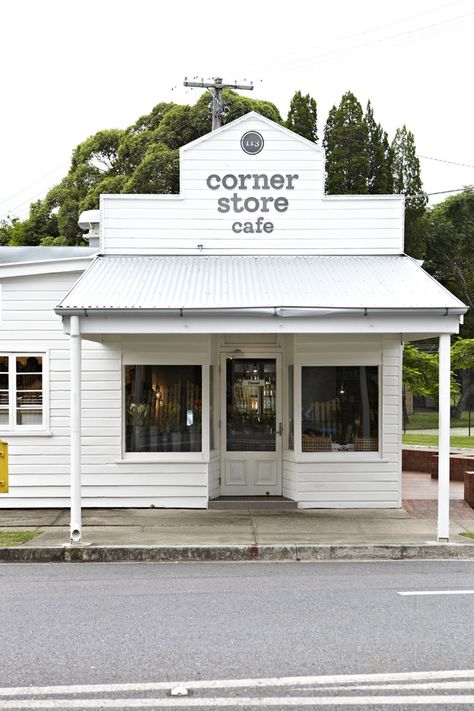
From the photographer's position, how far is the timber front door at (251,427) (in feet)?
41.5

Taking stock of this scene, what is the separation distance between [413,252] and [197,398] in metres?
26.6

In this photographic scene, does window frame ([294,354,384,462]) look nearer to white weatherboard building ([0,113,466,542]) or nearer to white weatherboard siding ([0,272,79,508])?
white weatherboard building ([0,113,466,542])

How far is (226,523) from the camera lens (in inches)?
430

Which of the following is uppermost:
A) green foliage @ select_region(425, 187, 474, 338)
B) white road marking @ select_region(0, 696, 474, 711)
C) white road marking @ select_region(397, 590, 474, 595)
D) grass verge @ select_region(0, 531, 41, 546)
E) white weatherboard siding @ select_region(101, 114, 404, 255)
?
green foliage @ select_region(425, 187, 474, 338)

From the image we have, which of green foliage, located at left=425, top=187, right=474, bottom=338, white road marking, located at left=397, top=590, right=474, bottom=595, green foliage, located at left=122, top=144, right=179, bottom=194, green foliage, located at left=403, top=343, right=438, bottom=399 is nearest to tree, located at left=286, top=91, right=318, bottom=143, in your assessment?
green foliage, located at left=122, top=144, right=179, bottom=194

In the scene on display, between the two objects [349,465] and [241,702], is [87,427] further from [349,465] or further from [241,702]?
[241,702]

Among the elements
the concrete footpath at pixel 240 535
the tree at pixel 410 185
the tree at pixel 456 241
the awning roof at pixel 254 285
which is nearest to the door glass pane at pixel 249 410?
the concrete footpath at pixel 240 535

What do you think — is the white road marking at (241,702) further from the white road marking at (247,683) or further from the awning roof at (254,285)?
the awning roof at (254,285)

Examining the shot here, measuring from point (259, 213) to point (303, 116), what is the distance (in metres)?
24.9

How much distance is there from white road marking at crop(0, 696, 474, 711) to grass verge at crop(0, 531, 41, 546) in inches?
196

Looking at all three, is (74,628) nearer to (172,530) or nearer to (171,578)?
(171,578)

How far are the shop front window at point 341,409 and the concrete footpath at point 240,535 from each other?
3.52 feet

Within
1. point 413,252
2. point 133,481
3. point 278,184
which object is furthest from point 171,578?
point 413,252

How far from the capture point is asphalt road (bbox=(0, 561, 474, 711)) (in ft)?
16.3
